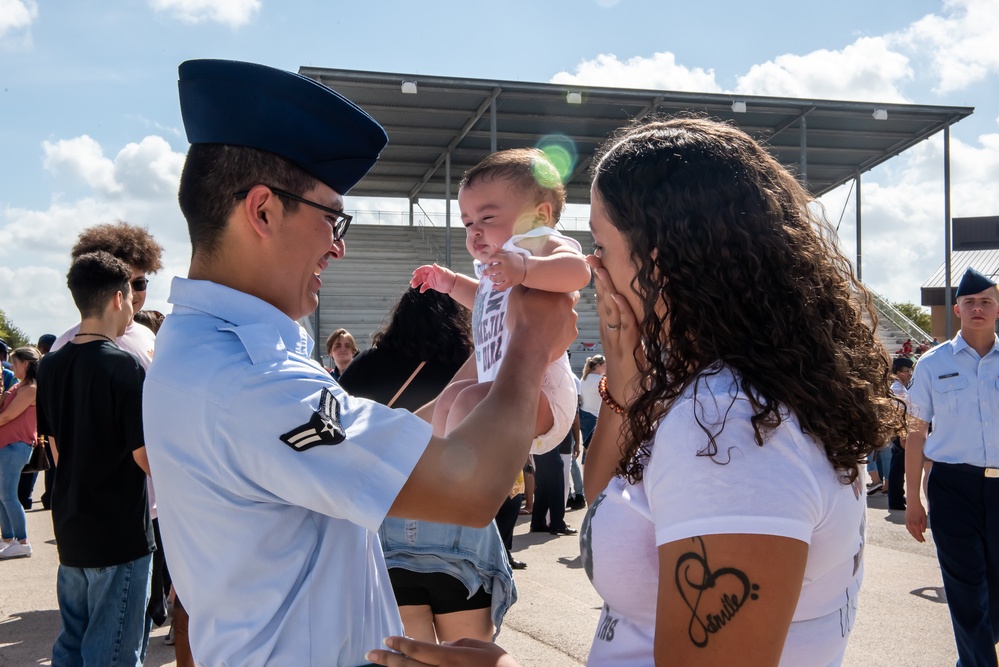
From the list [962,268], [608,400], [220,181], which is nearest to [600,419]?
[608,400]

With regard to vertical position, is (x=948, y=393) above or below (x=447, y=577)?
above

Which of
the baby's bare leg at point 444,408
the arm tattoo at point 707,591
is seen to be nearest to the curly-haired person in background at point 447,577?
the baby's bare leg at point 444,408

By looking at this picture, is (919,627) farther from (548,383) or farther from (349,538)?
(349,538)

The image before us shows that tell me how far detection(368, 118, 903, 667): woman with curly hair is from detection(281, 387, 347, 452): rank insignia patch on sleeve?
42 centimetres

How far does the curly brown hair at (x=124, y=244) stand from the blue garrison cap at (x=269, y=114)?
347 centimetres

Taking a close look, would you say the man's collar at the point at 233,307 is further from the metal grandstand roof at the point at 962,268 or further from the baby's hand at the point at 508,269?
the metal grandstand roof at the point at 962,268

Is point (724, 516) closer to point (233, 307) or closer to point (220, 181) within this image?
point (233, 307)

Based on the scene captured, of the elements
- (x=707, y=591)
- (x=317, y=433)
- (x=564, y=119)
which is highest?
(x=564, y=119)

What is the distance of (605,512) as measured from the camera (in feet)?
4.93

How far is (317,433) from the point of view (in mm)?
1311

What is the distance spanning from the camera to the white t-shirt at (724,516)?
1228 mm

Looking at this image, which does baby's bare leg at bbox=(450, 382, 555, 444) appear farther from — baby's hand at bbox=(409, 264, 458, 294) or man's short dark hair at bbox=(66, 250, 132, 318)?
man's short dark hair at bbox=(66, 250, 132, 318)

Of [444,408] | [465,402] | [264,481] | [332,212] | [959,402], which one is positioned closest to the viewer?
[264,481]

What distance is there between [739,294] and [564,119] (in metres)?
→ 21.3
